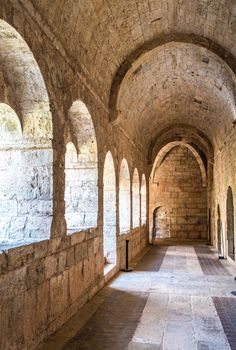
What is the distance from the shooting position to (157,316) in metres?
5.07

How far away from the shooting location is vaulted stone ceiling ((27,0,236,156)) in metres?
5.30

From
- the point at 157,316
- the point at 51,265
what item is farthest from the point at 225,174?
the point at 51,265

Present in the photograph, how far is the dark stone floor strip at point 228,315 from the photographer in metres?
4.32

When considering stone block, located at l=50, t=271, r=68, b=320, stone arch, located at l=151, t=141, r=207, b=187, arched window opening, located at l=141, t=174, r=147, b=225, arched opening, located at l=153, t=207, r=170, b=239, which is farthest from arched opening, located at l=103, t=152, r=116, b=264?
arched opening, located at l=153, t=207, r=170, b=239

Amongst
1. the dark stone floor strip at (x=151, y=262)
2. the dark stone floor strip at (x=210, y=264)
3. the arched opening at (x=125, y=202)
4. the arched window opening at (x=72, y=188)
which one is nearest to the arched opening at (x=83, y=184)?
the arched window opening at (x=72, y=188)

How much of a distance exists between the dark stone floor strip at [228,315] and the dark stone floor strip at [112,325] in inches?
42.6

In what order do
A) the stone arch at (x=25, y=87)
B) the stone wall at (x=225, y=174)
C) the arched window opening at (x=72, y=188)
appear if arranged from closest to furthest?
1. the stone arch at (x=25, y=87)
2. the arched window opening at (x=72, y=188)
3. the stone wall at (x=225, y=174)

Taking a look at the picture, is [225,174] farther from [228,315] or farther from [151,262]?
[228,315]

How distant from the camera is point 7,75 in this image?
4.08 metres

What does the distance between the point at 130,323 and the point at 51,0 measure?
393 cm

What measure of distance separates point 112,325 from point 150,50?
526 centimetres

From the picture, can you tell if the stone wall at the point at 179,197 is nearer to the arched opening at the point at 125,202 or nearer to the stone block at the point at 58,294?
the arched opening at the point at 125,202

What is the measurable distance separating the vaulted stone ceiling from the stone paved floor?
343 centimetres

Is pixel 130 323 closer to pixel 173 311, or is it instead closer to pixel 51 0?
pixel 173 311
